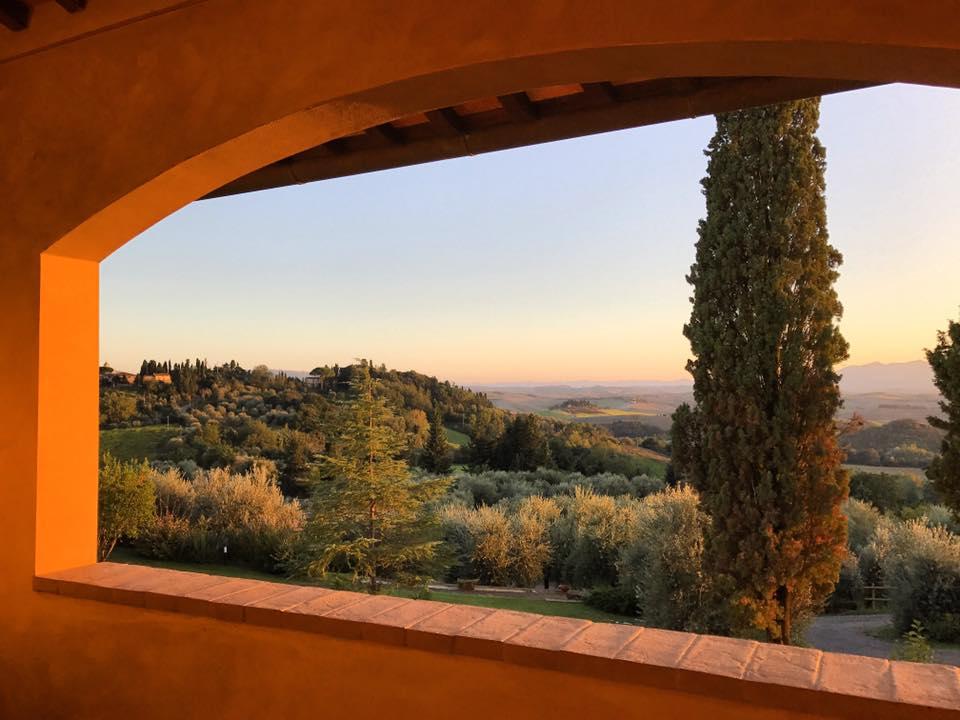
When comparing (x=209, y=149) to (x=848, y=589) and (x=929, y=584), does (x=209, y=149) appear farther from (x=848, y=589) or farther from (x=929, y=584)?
(x=848, y=589)

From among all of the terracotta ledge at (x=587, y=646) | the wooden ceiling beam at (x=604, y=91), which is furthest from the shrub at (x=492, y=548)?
the wooden ceiling beam at (x=604, y=91)

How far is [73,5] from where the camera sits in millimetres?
2424

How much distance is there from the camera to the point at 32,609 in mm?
2490

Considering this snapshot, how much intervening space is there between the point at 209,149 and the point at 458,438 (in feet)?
29.9

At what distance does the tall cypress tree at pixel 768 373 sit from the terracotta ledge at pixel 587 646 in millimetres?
4813

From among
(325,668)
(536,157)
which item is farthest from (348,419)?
(325,668)

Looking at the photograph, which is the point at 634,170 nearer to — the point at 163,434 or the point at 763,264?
A: the point at 763,264

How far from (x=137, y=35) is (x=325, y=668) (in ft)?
6.97

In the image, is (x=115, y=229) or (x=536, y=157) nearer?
(x=115, y=229)

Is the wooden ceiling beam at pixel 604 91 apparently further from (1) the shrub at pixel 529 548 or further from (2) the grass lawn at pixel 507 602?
(1) the shrub at pixel 529 548

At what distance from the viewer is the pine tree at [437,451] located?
10.7 m

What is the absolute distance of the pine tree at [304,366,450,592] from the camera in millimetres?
8180

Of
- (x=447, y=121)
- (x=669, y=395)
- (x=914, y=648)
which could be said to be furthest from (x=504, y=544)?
(x=447, y=121)

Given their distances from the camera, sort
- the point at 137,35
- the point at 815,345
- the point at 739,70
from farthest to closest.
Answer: the point at 815,345 < the point at 137,35 < the point at 739,70
